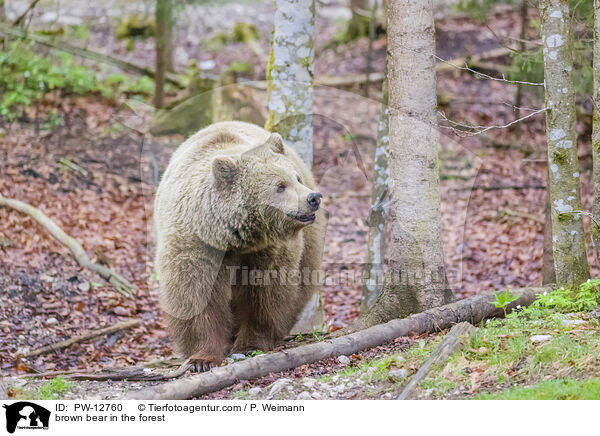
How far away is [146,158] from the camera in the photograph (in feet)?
39.7

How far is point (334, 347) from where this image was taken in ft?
18.2

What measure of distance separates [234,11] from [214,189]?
17173 millimetres

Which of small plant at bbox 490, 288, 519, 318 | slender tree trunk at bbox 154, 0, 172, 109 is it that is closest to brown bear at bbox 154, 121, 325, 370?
small plant at bbox 490, 288, 519, 318

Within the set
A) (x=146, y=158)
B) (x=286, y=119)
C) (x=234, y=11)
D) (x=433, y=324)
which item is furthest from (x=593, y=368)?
(x=234, y=11)

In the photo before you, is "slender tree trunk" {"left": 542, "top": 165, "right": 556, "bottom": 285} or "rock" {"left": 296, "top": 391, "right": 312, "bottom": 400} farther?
"slender tree trunk" {"left": 542, "top": 165, "right": 556, "bottom": 285}

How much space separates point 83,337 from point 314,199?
3.63m

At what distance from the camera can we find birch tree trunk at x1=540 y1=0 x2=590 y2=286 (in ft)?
18.9

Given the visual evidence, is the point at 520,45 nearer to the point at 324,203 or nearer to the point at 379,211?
the point at 324,203

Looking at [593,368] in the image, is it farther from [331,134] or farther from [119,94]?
[119,94]

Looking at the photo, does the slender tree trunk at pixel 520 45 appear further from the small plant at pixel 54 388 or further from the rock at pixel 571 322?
the small plant at pixel 54 388

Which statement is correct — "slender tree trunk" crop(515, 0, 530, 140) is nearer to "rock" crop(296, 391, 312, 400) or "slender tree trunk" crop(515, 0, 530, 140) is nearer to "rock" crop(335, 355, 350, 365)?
"rock" crop(335, 355, 350, 365)

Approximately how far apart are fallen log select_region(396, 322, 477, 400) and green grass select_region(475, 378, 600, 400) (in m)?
0.46
